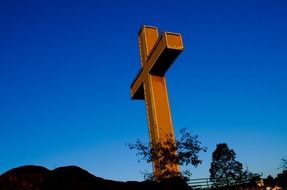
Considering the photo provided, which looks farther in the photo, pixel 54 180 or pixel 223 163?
pixel 223 163

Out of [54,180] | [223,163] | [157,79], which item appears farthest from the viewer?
[223,163]

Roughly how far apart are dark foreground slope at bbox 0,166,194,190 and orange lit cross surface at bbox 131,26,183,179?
825 centimetres

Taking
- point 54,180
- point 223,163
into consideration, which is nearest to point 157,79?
point 54,180

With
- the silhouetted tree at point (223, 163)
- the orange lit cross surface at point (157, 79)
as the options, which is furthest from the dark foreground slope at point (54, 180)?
the silhouetted tree at point (223, 163)

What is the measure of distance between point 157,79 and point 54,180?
11225 millimetres

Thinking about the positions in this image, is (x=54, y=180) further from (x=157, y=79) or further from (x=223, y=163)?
(x=223, y=163)

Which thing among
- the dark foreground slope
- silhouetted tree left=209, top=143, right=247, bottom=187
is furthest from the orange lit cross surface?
silhouetted tree left=209, top=143, right=247, bottom=187

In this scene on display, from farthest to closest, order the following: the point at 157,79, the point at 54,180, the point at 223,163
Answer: the point at 223,163, the point at 157,79, the point at 54,180

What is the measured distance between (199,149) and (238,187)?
3201mm

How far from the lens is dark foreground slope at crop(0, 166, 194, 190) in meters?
6.91

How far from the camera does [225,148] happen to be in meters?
54.7

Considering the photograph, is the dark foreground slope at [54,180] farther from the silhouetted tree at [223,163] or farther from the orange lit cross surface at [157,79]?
the silhouetted tree at [223,163]

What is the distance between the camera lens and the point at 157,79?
17938 millimetres

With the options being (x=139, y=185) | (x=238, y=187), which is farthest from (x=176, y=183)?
(x=238, y=187)
